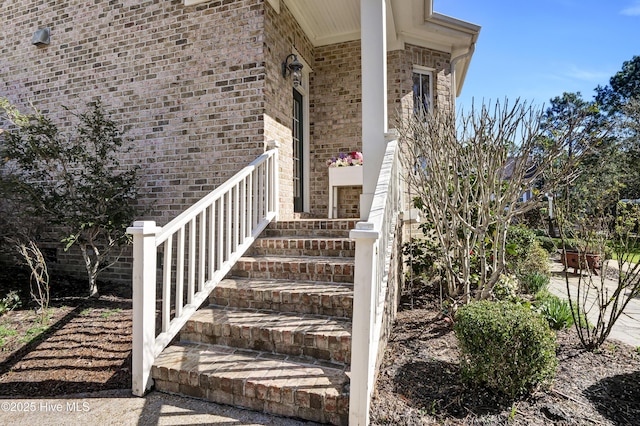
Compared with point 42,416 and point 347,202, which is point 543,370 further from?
point 347,202

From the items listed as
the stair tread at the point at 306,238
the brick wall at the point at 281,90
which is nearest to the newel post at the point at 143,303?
the stair tread at the point at 306,238

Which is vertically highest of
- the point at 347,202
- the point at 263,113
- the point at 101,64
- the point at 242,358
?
the point at 101,64

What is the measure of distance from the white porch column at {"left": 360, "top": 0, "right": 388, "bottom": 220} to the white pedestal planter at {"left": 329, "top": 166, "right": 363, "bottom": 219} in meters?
1.34

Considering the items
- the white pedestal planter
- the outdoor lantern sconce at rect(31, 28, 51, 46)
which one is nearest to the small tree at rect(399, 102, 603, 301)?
the white pedestal planter

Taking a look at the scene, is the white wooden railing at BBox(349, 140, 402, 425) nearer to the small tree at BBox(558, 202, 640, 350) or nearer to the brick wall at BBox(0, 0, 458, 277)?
the small tree at BBox(558, 202, 640, 350)

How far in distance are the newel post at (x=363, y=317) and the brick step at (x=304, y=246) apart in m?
1.49

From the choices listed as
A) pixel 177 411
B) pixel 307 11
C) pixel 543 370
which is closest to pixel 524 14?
pixel 307 11

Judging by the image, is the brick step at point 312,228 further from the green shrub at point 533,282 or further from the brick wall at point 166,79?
the green shrub at point 533,282

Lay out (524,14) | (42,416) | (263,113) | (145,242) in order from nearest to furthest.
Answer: (42,416), (145,242), (263,113), (524,14)

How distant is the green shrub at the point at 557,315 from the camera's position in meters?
3.43

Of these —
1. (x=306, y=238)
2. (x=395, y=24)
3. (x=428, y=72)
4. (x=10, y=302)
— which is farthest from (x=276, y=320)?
(x=428, y=72)

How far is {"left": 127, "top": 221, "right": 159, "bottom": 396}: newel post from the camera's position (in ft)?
8.30

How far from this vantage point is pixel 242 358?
2.63 metres

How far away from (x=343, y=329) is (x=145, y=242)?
168 cm
